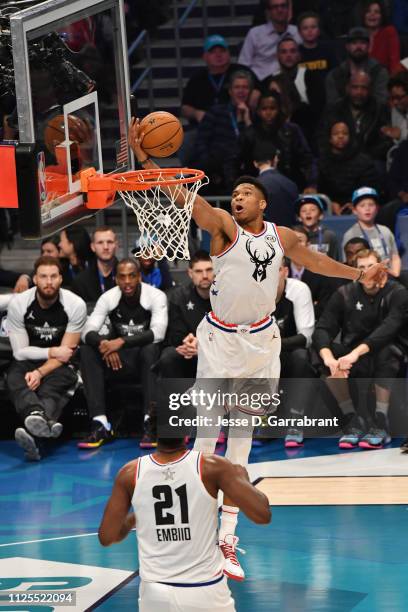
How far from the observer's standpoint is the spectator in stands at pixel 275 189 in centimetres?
1169

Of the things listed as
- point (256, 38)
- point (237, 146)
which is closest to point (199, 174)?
point (237, 146)

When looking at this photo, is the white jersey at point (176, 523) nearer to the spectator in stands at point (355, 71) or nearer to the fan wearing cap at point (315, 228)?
the fan wearing cap at point (315, 228)

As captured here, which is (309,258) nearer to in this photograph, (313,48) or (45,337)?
(45,337)

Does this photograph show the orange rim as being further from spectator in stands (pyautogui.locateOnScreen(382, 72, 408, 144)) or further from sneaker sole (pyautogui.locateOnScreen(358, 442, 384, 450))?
spectator in stands (pyautogui.locateOnScreen(382, 72, 408, 144))

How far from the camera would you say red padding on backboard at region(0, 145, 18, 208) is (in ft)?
21.8

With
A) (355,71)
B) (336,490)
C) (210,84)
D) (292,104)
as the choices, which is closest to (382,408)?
(336,490)

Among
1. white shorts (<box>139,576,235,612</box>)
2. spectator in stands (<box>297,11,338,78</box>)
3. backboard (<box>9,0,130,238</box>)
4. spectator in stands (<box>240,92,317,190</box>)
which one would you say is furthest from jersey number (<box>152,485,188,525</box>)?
spectator in stands (<box>297,11,338,78</box>)

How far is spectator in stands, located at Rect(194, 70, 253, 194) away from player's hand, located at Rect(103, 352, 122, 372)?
3.24 metres

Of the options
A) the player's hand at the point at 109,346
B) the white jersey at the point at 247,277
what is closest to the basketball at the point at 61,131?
the white jersey at the point at 247,277

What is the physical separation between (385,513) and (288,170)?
5433 mm

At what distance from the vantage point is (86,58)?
7.71 metres

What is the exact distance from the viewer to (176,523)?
564 centimetres

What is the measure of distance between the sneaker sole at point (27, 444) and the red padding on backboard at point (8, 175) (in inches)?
150

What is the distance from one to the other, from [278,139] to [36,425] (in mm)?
4667
